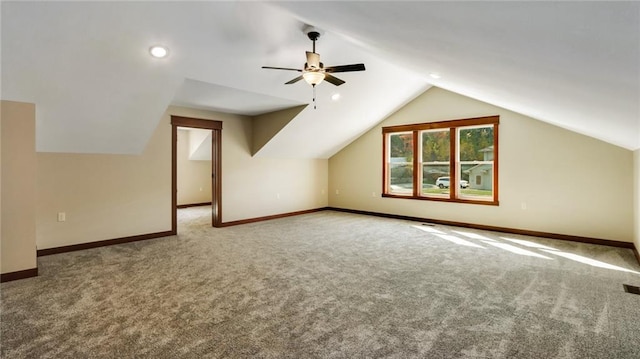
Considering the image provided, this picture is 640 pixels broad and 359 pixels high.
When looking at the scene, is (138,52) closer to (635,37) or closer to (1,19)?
(1,19)

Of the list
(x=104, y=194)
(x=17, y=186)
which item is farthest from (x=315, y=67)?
(x=104, y=194)

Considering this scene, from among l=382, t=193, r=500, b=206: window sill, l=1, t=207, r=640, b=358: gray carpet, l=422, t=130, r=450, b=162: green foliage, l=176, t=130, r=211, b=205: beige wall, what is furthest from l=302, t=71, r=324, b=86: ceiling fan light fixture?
l=176, t=130, r=211, b=205: beige wall

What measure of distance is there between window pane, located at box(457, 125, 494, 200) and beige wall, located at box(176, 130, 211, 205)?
7.08m

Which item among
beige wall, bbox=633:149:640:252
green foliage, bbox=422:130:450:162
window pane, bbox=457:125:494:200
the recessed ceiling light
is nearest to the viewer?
the recessed ceiling light

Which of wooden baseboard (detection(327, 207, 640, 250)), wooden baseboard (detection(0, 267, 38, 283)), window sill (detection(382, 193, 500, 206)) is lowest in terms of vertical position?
wooden baseboard (detection(0, 267, 38, 283))

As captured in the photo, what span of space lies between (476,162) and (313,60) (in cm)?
433

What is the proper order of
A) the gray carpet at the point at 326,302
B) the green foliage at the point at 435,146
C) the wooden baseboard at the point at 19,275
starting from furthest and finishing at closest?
the green foliage at the point at 435,146
the wooden baseboard at the point at 19,275
the gray carpet at the point at 326,302

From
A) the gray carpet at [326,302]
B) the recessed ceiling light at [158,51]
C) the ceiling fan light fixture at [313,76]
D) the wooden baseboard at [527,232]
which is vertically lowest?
the gray carpet at [326,302]

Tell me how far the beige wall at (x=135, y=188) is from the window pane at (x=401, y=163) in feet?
8.65

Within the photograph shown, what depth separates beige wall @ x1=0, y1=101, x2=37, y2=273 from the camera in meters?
3.28

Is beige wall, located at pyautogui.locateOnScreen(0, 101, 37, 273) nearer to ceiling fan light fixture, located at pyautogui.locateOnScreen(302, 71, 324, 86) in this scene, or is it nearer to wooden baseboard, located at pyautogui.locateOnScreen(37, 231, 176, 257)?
wooden baseboard, located at pyautogui.locateOnScreen(37, 231, 176, 257)

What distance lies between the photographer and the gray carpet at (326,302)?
6.91 feet

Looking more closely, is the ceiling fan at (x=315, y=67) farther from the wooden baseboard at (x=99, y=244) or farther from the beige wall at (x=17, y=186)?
the wooden baseboard at (x=99, y=244)

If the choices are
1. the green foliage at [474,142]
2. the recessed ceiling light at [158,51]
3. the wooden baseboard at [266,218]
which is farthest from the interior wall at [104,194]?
the green foliage at [474,142]
